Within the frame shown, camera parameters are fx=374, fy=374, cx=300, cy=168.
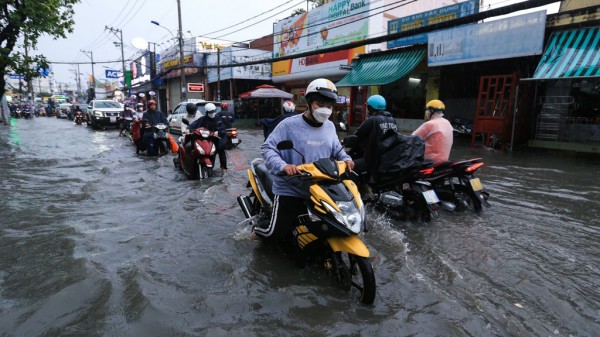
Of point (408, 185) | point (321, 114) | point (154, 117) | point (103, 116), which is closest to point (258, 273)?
point (321, 114)

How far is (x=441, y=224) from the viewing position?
4871mm

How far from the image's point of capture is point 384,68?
15.1 meters

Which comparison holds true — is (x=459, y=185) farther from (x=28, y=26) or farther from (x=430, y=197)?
(x=28, y=26)

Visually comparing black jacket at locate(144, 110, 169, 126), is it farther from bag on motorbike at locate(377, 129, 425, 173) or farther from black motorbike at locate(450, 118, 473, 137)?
black motorbike at locate(450, 118, 473, 137)

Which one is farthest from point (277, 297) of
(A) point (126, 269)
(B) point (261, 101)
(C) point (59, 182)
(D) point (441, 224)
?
(B) point (261, 101)

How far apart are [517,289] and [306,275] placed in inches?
70.9

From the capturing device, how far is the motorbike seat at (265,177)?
12.7 ft

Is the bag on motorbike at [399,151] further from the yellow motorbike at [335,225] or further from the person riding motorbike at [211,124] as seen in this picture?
the person riding motorbike at [211,124]

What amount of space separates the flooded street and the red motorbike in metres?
1.23

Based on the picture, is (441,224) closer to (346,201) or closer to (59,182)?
(346,201)

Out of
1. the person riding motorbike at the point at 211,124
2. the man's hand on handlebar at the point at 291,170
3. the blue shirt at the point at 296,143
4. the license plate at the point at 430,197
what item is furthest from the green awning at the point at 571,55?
the man's hand on handlebar at the point at 291,170

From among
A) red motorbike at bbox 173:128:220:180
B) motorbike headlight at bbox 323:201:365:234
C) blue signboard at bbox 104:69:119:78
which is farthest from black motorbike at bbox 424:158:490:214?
blue signboard at bbox 104:69:119:78

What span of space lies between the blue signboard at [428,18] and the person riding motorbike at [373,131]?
37.7 ft

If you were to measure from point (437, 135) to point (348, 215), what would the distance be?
9.99ft
